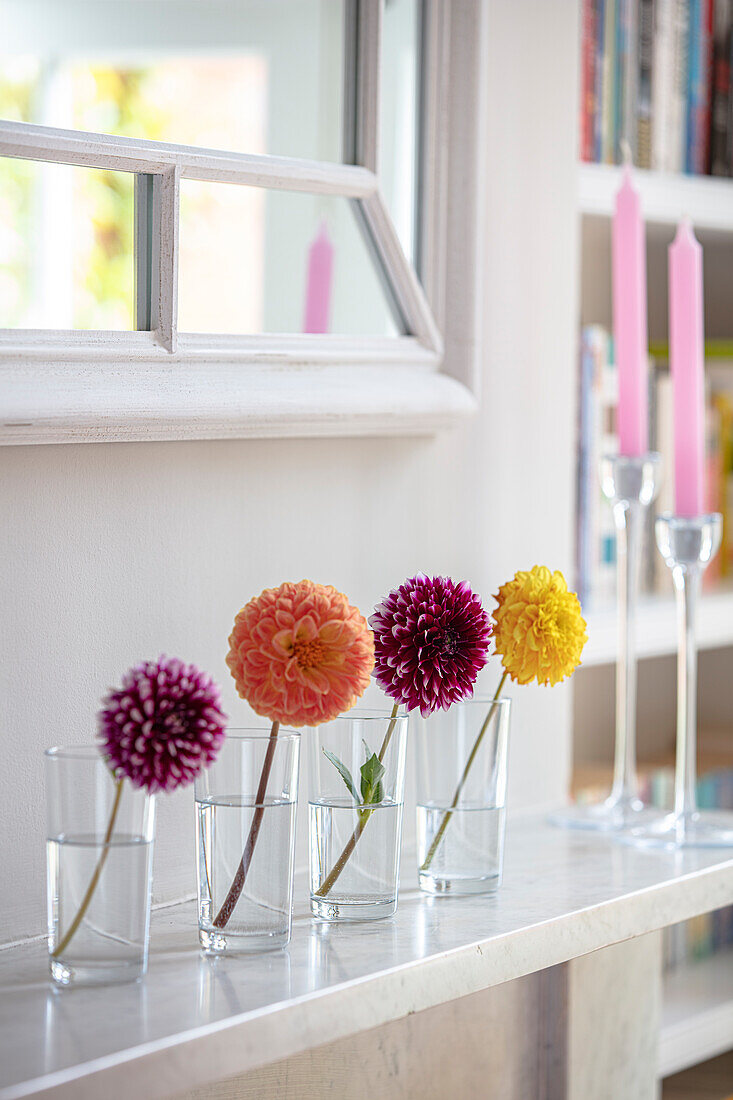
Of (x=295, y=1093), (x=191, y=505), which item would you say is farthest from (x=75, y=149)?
(x=295, y=1093)

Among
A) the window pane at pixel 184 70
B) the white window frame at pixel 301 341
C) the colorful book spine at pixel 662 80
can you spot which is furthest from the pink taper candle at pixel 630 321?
the colorful book spine at pixel 662 80

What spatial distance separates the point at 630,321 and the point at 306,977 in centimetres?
54

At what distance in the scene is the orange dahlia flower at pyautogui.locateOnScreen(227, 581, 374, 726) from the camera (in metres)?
0.62

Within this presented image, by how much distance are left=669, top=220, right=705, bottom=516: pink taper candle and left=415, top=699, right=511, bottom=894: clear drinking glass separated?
255 millimetres

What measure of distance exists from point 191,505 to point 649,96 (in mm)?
752

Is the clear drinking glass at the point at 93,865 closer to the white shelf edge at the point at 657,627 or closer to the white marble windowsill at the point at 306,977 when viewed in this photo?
the white marble windowsill at the point at 306,977

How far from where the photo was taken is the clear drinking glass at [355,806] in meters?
0.71

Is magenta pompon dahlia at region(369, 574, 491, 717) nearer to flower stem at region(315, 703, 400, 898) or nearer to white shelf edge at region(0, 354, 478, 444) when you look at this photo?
flower stem at region(315, 703, 400, 898)

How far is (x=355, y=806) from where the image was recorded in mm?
713

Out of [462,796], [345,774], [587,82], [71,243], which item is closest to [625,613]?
[462,796]

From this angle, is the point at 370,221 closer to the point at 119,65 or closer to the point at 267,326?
the point at 267,326

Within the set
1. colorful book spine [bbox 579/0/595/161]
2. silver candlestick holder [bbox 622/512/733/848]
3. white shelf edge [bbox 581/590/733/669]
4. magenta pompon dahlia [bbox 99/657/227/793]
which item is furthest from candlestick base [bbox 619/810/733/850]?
colorful book spine [bbox 579/0/595/161]

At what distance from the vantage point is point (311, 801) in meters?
0.72

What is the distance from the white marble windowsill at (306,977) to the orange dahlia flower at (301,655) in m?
0.13
